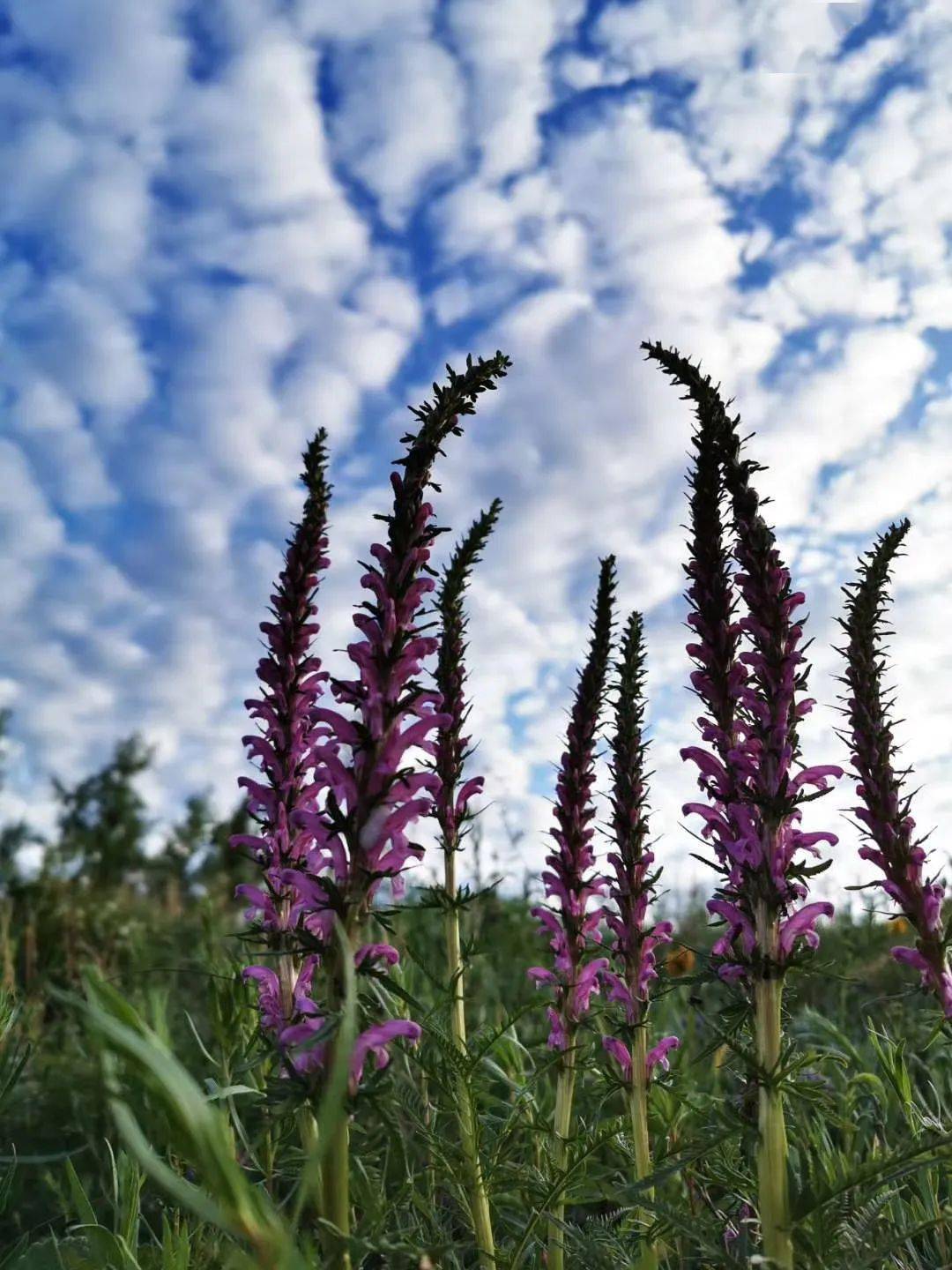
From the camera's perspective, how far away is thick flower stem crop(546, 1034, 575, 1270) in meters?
3.11

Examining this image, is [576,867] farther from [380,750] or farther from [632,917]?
[380,750]

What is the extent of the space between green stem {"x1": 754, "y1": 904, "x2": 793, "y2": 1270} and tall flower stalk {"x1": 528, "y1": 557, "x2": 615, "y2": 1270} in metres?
0.94

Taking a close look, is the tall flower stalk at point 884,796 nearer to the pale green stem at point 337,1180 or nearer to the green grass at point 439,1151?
the green grass at point 439,1151

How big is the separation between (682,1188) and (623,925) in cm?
152

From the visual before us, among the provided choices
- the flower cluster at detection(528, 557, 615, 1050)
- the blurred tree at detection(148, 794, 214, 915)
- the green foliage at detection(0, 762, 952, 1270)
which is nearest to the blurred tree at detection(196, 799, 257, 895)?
the blurred tree at detection(148, 794, 214, 915)

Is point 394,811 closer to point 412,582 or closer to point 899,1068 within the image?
point 412,582

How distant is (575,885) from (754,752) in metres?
1.08

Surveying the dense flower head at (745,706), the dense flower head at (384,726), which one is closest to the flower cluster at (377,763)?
the dense flower head at (384,726)

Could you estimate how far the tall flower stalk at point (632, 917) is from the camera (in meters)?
3.56

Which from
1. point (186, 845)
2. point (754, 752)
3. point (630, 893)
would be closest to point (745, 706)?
point (754, 752)

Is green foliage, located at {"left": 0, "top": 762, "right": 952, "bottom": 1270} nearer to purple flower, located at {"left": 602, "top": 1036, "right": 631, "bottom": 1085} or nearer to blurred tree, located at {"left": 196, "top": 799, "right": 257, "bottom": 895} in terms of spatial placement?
purple flower, located at {"left": 602, "top": 1036, "right": 631, "bottom": 1085}

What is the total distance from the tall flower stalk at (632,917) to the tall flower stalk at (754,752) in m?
0.39

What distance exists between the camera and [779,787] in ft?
9.87

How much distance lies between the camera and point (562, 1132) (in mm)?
3506
